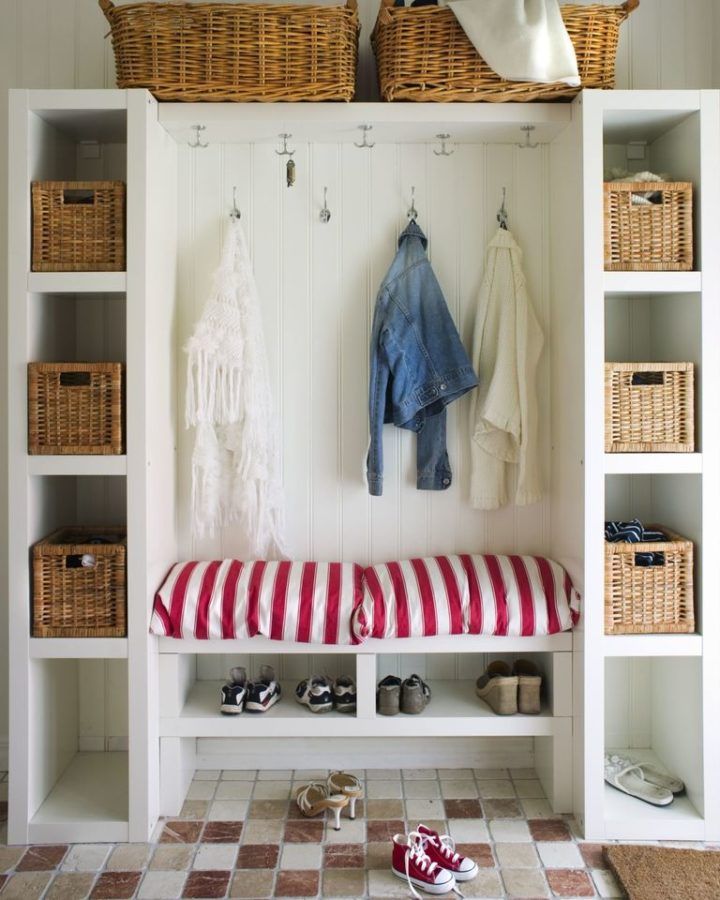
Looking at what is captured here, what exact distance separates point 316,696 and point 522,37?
191cm

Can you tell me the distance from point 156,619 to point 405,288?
123cm

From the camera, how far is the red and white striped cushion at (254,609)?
246cm

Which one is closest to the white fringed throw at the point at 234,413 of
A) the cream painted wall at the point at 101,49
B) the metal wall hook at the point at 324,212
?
the cream painted wall at the point at 101,49

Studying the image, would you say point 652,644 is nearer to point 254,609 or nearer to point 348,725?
point 348,725

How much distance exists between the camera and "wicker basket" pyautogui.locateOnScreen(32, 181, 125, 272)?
240 cm

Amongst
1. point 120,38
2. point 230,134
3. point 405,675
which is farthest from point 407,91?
point 405,675

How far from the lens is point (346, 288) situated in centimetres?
281

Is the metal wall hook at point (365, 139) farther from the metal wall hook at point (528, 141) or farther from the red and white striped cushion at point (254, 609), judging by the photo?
the red and white striped cushion at point (254, 609)

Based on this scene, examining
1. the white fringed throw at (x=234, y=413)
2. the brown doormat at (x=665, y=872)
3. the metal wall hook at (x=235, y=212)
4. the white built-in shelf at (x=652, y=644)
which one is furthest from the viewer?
the metal wall hook at (x=235, y=212)

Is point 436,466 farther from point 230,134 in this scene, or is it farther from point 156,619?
point 230,134

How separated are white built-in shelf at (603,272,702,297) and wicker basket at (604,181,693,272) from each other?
33 millimetres

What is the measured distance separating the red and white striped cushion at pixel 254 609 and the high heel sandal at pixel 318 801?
43cm

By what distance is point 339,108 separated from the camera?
2514mm

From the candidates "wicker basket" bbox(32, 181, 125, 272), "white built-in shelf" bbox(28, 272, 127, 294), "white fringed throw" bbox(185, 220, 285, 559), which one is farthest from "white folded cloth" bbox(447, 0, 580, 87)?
"white built-in shelf" bbox(28, 272, 127, 294)
